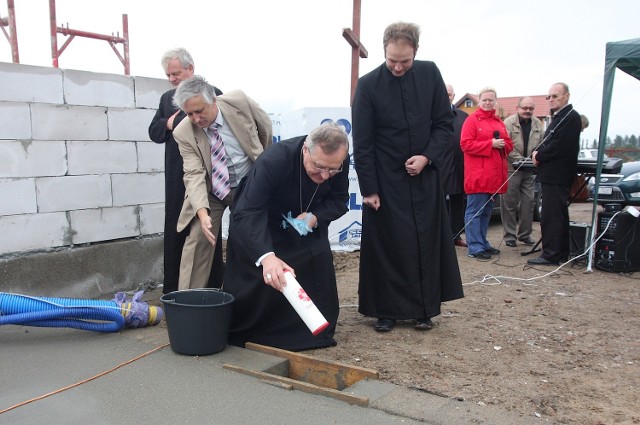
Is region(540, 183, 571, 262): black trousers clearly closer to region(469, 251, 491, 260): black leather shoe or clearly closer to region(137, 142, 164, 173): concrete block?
region(469, 251, 491, 260): black leather shoe

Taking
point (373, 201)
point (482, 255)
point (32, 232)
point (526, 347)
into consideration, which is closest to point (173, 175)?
point (32, 232)

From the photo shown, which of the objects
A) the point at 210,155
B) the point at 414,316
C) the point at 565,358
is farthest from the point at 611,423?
the point at 210,155

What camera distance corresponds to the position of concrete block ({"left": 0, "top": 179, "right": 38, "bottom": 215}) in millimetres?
4941

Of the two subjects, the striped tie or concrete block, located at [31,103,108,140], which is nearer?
the striped tie

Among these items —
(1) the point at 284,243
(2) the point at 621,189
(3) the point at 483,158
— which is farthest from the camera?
(2) the point at 621,189

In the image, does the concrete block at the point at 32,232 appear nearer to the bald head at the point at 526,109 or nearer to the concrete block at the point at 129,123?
the concrete block at the point at 129,123

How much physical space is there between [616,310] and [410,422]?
9.91 ft

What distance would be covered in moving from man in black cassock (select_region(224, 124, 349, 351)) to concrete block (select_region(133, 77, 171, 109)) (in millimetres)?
2312

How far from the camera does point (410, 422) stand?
2.89 m

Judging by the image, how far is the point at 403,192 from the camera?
4441 mm

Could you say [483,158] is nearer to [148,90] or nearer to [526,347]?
[526,347]

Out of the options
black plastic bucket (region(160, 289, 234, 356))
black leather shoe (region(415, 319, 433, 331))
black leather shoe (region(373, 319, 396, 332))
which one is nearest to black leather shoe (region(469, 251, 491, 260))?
black leather shoe (region(415, 319, 433, 331))

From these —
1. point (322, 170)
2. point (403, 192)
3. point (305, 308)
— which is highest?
point (322, 170)

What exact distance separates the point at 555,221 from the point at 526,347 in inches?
116
